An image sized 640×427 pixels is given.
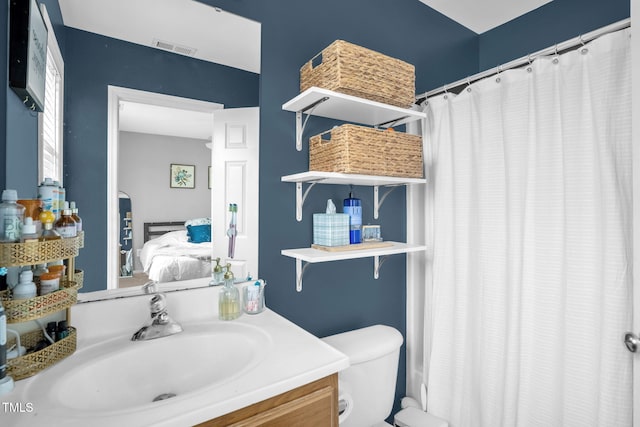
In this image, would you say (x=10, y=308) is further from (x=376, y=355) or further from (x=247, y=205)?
(x=376, y=355)

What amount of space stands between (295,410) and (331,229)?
744mm

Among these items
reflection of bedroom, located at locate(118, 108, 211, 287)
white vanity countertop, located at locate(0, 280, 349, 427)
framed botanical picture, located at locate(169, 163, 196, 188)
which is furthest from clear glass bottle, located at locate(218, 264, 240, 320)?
framed botanical picture, located at locate(169, 163, 196, 188)

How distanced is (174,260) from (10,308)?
50cm

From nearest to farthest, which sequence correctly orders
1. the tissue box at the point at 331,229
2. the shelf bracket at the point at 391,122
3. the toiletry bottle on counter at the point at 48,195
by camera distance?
the toiletry bottle on counter at the point at 48,195 → the tissue box at the point at 331,229 → the shelf bracket at the point at 391,122

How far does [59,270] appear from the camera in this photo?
0.92 metres

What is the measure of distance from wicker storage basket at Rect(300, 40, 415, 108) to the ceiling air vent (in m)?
0.48

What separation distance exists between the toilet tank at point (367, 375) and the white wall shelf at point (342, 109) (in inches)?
36.1

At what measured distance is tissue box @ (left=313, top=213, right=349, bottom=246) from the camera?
1444mm

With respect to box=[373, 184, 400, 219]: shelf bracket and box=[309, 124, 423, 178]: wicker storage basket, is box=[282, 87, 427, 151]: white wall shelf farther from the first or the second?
box=[373, 184, 400, 219]: shelf bracket

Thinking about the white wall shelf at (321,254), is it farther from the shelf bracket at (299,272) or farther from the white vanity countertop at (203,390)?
the white vanity countertop at (203,390)

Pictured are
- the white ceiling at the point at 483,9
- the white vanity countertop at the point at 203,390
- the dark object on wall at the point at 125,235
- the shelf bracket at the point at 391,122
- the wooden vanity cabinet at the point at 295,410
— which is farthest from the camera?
the white ceiling at the point at 483,9

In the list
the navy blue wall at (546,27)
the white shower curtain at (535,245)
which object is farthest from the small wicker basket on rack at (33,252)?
the navy blue wall at (546,27)

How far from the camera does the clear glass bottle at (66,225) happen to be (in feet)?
3.00

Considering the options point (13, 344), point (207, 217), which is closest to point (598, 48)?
point (207, 217)
